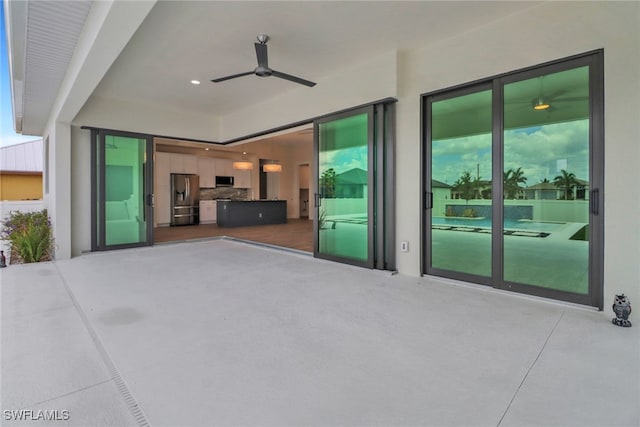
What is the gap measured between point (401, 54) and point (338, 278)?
9.97ft

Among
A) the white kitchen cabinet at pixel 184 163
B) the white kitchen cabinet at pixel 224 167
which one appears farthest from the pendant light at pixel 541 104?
the white kitchen cabinet at pixel 224 167

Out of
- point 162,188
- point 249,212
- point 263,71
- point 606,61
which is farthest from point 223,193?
point 606,61

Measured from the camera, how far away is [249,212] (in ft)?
34.1

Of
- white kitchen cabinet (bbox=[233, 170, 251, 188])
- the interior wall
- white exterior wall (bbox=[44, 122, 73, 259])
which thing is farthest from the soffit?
white kitchen cabinet (bbox=[233, 170, 251, 188])

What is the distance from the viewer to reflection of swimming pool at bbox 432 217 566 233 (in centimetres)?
318

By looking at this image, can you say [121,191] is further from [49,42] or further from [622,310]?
[622,310]

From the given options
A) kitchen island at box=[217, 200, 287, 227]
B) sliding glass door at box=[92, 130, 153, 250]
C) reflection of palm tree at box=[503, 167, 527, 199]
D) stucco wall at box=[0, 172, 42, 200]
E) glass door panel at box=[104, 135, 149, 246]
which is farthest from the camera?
stucco wall at box=[0, 172, 42, 200]

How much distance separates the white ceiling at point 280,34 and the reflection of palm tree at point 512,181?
1628 millimetres

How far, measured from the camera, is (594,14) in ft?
9.23

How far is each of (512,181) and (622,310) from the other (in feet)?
4.80

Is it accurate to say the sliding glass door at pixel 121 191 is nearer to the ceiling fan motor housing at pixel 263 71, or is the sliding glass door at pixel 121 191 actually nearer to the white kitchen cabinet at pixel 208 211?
the ceiling fan motor housing at pixel 263 71

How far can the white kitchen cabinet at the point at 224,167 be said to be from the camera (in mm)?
11359

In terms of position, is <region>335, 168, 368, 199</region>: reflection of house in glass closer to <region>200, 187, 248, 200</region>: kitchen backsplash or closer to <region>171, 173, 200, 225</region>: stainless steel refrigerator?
<region>171, 173, 200, 225</region>: stainless steel refrigerator

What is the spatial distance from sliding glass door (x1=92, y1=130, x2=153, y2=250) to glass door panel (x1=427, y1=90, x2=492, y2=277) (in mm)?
5493
